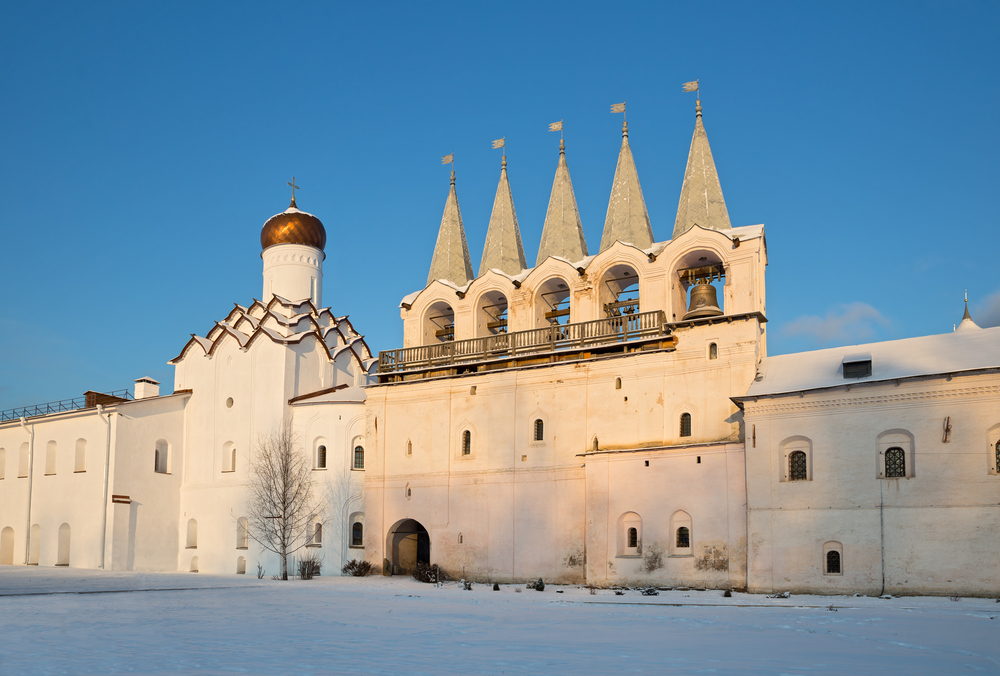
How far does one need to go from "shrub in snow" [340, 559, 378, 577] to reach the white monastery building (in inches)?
18.6

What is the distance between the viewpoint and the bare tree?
28844 mm

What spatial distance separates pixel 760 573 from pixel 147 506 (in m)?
22.4

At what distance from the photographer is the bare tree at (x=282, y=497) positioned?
94.6ft

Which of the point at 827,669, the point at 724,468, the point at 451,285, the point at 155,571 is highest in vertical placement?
the point at 451,285

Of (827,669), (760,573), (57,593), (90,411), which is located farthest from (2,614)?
(90,411)

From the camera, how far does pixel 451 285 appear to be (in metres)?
Result: 30.2

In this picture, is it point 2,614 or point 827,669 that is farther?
point 2,614

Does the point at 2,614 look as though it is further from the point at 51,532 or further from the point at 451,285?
the point at 51,532

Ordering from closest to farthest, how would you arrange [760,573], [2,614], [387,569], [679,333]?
[2,614] → [760,573] → [679,333] → [387,569]

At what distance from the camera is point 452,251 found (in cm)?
3158

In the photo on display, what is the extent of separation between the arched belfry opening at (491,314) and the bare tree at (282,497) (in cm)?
765

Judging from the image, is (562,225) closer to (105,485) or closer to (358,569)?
(358,569)

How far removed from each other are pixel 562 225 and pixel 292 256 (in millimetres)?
12149

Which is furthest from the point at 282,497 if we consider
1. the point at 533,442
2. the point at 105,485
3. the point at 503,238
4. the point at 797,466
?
the point at 797,466
